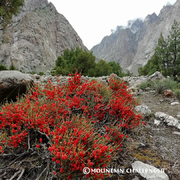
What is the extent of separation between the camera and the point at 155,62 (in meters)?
21.6

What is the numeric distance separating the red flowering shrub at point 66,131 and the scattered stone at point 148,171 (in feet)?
1.25

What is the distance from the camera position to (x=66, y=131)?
1.68 meters

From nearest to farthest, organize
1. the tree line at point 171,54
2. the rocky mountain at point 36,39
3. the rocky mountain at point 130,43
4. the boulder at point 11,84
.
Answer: the boulder at point 11,84
the tree line at point 171,54
the rocky mountain at point 36,39
the rocky mountain at point 130,43

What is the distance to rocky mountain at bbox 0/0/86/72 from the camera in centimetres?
4478

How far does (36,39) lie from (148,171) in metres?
57.6

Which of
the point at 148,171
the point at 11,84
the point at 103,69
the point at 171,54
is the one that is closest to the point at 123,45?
the point at 171,54

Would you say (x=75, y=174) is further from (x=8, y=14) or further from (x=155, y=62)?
(x=155, y=62)

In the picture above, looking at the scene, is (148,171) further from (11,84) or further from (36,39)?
(36,39)

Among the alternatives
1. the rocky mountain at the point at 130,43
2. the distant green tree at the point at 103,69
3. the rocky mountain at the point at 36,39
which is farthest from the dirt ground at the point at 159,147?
the rocky mountain at the point at 130,43

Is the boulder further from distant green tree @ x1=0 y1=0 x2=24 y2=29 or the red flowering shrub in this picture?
distant green tree @ x1=0 y1=0 x2=24 y2=29

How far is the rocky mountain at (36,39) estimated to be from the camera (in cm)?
4478

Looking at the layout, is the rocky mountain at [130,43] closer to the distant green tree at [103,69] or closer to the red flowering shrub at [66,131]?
the distant green tree at [103,69]

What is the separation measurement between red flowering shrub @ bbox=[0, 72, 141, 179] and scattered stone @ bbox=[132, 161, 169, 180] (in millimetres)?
380

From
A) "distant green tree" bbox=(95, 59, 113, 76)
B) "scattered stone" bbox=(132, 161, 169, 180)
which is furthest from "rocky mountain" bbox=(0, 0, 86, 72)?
"scattered stone" bbox=(132, 161, 169, 180)
